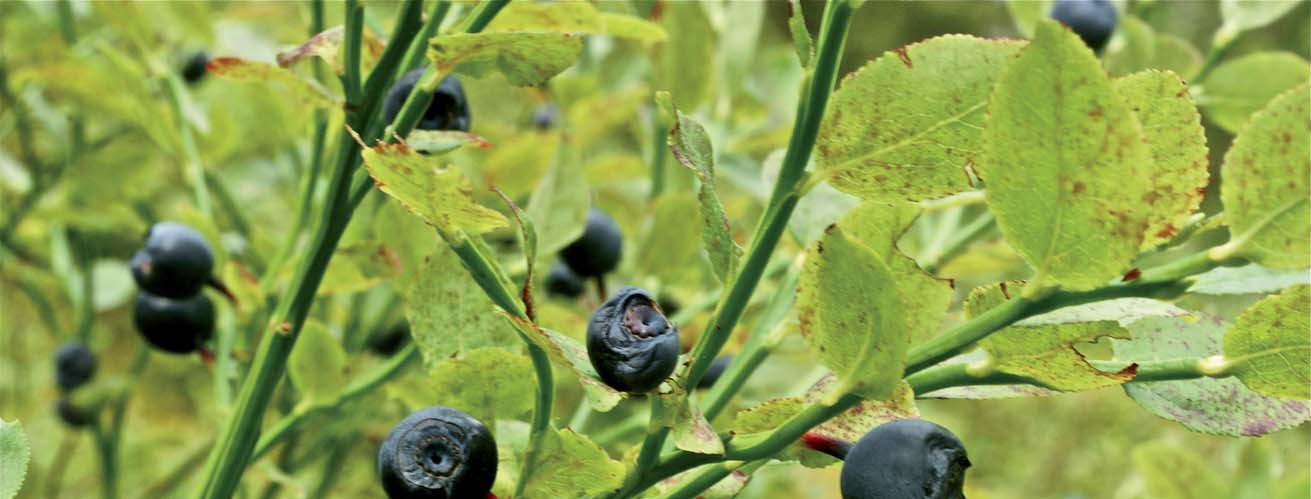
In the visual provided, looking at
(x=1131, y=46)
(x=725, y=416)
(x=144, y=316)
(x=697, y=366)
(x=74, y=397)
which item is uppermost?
(x=1131, y=46)

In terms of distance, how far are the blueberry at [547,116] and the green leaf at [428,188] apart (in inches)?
31.4

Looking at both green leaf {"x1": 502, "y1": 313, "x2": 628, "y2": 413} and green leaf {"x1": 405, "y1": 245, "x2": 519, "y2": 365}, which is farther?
green leaf {"x1": 405, "y1": 245, "x2": 519, "y2": 365}

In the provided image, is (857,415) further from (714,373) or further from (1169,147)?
(714,373)

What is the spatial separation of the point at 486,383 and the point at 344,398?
0.17 metres

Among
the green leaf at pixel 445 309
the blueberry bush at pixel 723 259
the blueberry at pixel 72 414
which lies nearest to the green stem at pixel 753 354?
the blueberry bush at pixel 723 259

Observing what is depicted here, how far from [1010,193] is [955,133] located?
43mm

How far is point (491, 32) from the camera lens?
1.51 feet

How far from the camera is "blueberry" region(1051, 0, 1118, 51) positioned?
2.53ft

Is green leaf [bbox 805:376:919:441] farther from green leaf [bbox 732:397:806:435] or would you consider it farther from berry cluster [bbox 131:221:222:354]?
berry cluster [bbox 131:221:222:354]

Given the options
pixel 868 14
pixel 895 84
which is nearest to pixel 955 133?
pixel 895 84

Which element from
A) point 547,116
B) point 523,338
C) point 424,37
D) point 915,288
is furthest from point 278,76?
point 547,116

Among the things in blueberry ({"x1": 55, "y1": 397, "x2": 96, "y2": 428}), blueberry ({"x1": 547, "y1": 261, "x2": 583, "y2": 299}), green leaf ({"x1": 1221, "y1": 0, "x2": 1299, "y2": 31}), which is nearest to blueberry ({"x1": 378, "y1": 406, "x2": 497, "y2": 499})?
blueberry ({"x1": 547, "y1": 261, "x2": 583, "y2": 299})

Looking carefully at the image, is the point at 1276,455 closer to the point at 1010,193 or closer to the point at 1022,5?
the point at 1022,5

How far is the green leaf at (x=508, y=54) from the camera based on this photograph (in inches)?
18.0
